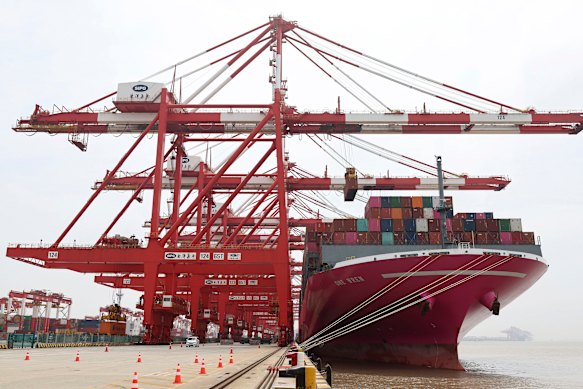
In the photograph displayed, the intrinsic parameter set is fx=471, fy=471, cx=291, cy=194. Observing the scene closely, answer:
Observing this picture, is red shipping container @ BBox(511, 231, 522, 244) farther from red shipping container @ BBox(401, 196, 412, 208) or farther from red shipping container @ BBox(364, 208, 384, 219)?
red shipping container @ BBox(364, 208, 384, 219)

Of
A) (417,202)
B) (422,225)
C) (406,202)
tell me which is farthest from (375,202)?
(422,225)

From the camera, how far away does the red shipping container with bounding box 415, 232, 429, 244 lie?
23.8m

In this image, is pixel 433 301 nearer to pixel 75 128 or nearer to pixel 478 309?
pixel 478 309

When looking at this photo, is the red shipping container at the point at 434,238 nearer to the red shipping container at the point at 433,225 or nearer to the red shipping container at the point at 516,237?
the red shipping container at the point at 433,225

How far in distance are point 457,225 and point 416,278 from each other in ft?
21.6

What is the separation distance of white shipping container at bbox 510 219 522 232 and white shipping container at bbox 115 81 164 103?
21.8 metres

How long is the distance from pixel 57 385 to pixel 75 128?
954 inches

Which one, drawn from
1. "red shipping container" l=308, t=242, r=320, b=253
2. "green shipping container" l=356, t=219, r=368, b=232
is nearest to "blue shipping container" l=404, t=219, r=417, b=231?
"green shipping container" l=356, t=219, r=368, b=232

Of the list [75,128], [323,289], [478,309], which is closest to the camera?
[478,309]

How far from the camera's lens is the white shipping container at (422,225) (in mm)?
24234

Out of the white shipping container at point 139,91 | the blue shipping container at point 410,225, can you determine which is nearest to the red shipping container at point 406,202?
the blue shipping container at point 410,225

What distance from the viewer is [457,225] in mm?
23891

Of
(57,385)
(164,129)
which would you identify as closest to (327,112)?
(164,129)

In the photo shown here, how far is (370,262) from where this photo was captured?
19.3 metres
